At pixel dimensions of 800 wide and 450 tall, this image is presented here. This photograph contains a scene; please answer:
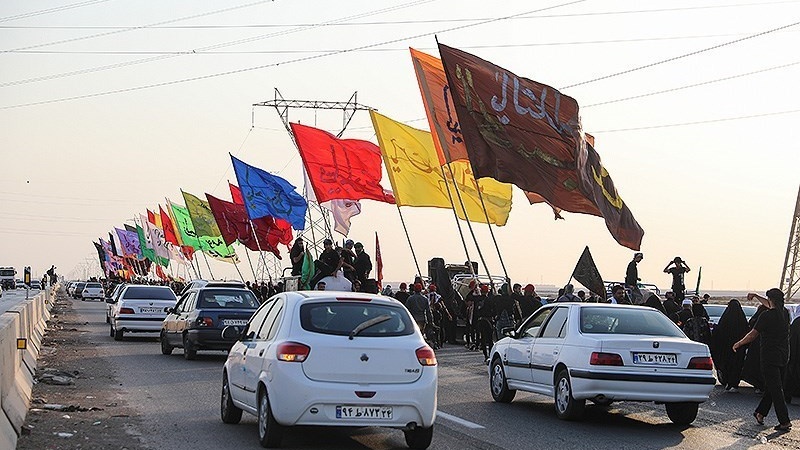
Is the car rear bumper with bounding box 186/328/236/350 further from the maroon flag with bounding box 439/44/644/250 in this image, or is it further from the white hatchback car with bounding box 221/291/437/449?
the white hatchback car with bounding box 221/291/437/449

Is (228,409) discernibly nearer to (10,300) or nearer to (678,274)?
(678,274)

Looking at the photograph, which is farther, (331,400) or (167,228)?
(167,228)

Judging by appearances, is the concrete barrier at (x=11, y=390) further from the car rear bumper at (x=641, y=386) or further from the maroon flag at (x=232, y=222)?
the maroon flag at (x=232, y=222)

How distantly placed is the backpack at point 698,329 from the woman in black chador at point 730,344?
1333mm

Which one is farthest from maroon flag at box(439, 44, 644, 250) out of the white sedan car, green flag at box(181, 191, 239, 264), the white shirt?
green flag at box(181, 191, 239, 264)

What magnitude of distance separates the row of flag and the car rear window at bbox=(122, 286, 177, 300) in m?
6.06

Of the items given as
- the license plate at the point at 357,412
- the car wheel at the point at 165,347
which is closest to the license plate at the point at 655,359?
the license plate at the point at 357,412

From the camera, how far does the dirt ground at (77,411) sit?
38.2 ft

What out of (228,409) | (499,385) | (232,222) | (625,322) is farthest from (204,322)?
(232,222)

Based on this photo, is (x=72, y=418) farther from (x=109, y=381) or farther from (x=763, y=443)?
(x=763, y=443)

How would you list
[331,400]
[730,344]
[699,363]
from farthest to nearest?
[730,344] < [699,363] < [331,400]

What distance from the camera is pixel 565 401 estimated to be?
46.6ft

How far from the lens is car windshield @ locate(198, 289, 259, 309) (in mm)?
23938

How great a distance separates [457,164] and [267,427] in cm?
2318
